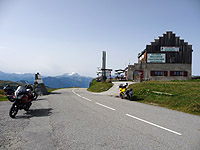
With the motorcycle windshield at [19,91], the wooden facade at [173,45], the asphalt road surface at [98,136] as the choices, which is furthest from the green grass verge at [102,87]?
the asphalt road surface at [98,136]

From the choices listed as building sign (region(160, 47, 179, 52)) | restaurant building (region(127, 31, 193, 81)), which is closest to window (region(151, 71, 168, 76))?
restaurant building (region(127, 31, 193, 81))

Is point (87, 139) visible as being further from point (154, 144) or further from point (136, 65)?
point (136, 65)

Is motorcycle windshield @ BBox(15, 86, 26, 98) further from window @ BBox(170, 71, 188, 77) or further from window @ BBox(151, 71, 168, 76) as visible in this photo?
window @ BBox(170, 71, 188, 77)

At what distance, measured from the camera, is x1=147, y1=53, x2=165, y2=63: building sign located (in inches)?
1570

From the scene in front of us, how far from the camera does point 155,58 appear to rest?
40031 mm

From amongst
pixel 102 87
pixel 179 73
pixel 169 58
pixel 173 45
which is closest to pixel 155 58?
pixel 169 58

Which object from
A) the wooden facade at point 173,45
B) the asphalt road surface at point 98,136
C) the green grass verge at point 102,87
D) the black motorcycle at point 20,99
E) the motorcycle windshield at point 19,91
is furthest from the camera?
the wooden facade at point 173,45

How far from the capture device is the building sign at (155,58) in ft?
131

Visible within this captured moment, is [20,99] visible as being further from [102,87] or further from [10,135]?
[102,87]

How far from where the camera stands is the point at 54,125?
19.2 ft

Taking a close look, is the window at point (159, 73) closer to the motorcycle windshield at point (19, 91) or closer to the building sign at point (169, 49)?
the building sign at point (169, 49)

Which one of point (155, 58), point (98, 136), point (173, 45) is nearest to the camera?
point (98, 136)

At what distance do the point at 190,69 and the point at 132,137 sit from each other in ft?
136

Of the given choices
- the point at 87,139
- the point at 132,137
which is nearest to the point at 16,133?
the point at 87,139
